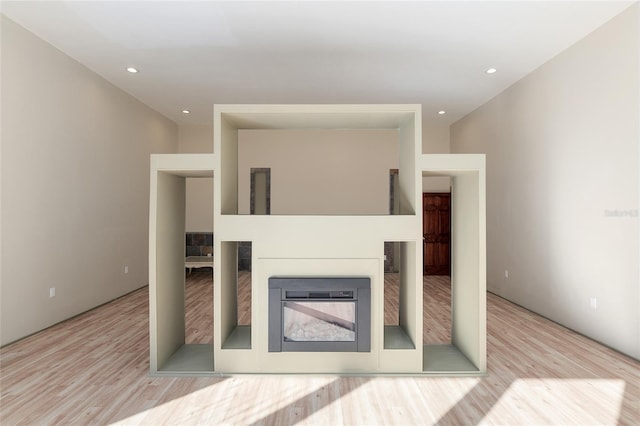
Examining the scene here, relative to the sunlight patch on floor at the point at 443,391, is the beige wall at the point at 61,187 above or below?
above

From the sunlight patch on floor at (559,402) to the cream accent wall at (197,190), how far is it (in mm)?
6063

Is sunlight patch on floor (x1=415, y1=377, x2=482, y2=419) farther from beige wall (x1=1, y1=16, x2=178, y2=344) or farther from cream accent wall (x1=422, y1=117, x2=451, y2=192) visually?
cream accent wall (x1=422, y1=117, x2=451, y2=192)

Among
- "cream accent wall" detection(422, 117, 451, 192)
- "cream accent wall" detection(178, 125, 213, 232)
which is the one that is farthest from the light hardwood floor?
"cream accent wall" detection(422, 117, 451, 192)

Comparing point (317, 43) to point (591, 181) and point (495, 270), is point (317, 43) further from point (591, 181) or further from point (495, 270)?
point (495, 270)

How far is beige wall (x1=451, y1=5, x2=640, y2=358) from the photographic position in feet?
9.61

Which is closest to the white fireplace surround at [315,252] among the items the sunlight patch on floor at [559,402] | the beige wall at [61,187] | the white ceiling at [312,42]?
the sunlight patch on floor at [559,402]

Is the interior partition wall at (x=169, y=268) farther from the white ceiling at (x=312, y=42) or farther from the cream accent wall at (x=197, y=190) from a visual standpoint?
the cream accent wall at (x=197, y=190)

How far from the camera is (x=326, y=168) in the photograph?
23.2 feet

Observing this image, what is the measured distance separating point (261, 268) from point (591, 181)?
324 centimetres

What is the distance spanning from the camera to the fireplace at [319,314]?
2506 millimetres

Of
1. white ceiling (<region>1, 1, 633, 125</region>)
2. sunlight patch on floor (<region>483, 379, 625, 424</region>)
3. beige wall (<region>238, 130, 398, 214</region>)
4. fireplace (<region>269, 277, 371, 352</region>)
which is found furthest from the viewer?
beige wall (<region>238, 130, 398, 214</region>)

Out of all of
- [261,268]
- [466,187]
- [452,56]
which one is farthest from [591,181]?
[261,268]

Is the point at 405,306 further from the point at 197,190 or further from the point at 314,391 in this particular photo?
the point at 197,190

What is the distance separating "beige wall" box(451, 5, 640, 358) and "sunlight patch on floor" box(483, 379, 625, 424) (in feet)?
2.88
